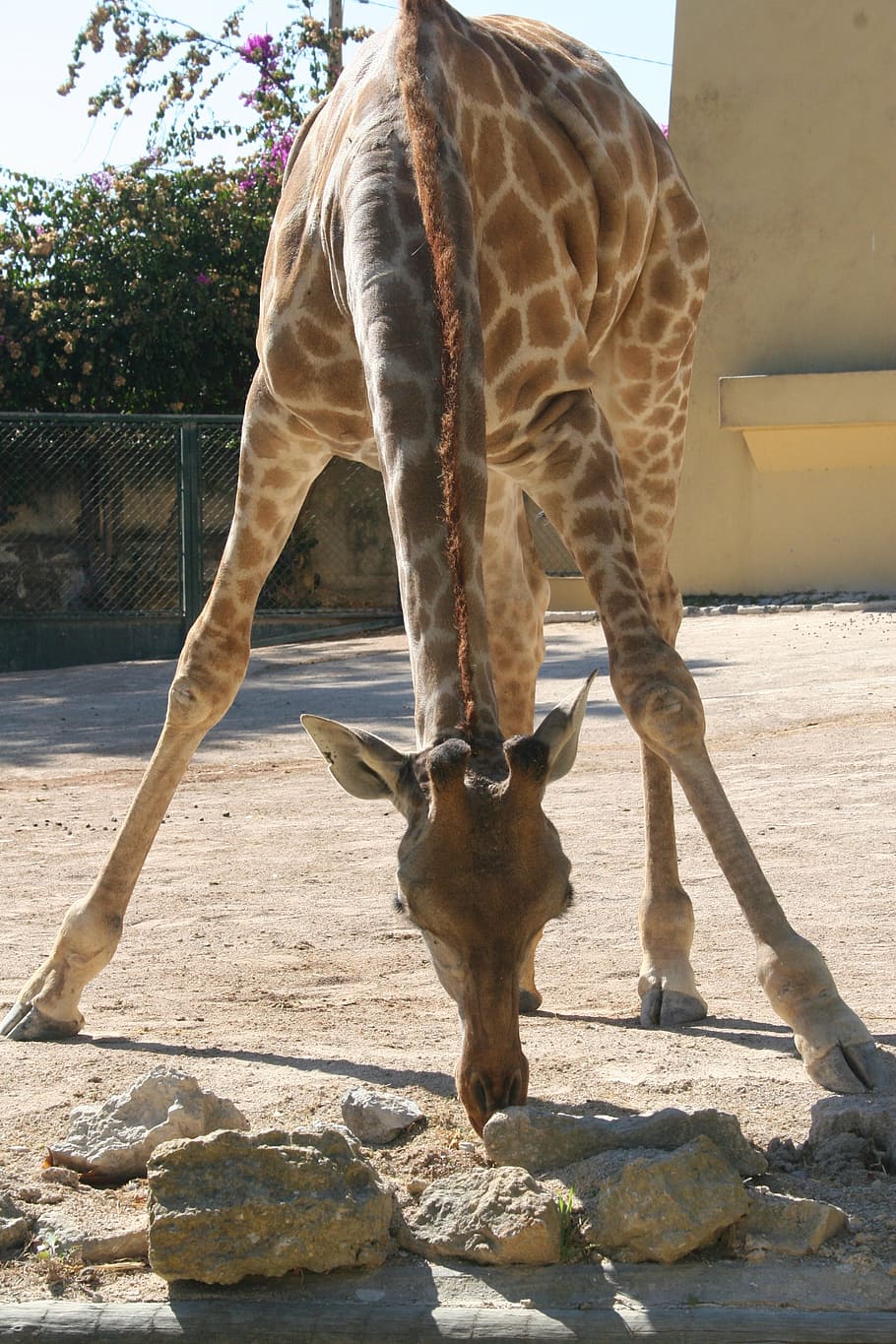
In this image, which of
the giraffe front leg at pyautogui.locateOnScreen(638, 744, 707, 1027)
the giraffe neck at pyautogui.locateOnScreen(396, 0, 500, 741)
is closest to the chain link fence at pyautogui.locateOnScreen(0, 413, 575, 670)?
the giraffe front leg at pyautogui.locateOnScreen(638, 744, 707, 1027)

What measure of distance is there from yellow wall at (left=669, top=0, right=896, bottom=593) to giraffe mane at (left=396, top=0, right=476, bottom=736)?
10282 millimetres

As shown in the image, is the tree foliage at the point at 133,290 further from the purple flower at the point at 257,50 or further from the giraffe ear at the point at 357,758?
the giraffe ear at the point at 357,758

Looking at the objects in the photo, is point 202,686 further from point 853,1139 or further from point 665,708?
point 853,1139

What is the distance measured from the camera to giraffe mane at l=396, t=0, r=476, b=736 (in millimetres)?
3318

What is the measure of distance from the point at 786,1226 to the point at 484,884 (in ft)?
2.70

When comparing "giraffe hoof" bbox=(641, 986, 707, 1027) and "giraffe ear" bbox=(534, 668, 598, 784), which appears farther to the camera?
"giraffe hoof" bbox=(641, 986, 707, 1027)

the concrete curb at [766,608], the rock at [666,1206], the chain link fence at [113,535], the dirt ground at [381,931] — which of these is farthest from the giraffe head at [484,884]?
the chain link fence at [113,535]

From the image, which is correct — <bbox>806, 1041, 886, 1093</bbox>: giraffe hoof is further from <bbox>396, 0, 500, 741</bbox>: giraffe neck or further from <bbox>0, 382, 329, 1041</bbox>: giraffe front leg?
<bbox>0, 382, 329, 1041</bbox>: giraffe front leg

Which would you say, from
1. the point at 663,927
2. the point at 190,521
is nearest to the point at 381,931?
the point at 663,927

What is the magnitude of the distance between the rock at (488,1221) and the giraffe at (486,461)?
0.54 feet

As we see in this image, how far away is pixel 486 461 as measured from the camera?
402cm

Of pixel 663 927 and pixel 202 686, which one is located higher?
pixel 202 686

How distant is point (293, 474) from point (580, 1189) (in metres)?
2.55

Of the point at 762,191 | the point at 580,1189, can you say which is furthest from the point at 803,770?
the point at 762,191
